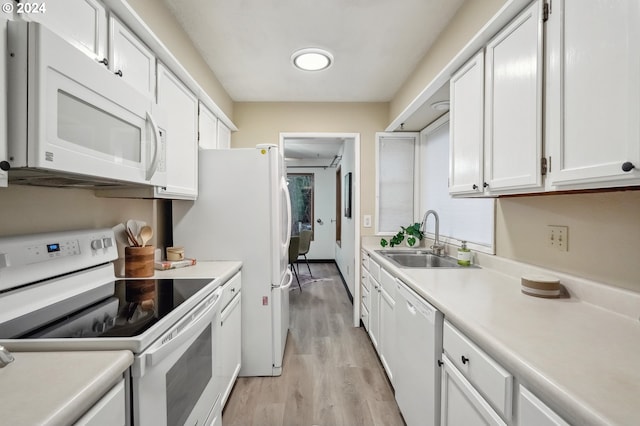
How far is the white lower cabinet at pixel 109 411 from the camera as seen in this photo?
0.65 metres

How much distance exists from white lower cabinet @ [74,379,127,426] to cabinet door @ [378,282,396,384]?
1507mm

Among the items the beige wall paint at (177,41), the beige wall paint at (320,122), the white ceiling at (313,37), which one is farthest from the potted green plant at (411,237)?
the beige wall paint at (177,41)

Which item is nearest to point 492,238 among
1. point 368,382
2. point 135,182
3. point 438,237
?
point 438,237

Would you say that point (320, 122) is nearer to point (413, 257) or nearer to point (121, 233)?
point (413, 257)

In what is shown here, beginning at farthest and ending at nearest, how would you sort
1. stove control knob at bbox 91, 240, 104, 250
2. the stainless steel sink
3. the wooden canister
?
the stainless steel sink → the wooden canister → stove control knob at bbox 91, 240, 104, 250

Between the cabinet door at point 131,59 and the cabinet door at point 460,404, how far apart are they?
1.75 meters

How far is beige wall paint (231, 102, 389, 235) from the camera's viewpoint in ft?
10.5

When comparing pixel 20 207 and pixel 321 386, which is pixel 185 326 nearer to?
pixel 20 207

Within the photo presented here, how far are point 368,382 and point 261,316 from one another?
0.93 meters

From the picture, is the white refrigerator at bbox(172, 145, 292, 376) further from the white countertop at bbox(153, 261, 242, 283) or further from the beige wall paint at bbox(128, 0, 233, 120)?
the beige wall paint at bbox(128, 0, 233, 120)

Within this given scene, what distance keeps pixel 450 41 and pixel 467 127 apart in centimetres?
66

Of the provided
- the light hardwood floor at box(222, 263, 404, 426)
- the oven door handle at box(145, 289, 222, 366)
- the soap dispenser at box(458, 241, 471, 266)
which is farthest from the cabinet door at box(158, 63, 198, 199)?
the soap dispenser at box(458, 241, 471, 266)

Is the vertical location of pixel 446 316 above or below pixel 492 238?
below

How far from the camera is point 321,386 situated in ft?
6.95
